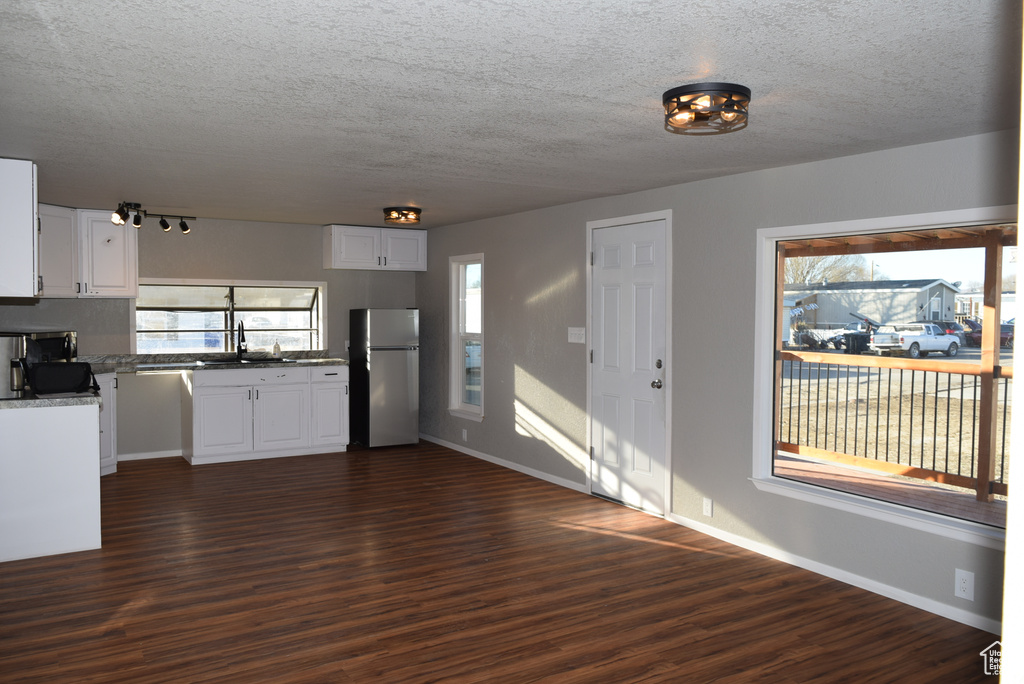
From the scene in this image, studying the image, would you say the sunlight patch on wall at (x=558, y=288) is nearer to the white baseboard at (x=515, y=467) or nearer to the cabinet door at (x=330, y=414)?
the white baseboard at (x=515, y=467)

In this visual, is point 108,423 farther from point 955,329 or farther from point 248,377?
point 955,329

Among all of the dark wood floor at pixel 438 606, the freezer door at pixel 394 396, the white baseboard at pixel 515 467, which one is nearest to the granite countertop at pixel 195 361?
the freezer door at pixel 394 396

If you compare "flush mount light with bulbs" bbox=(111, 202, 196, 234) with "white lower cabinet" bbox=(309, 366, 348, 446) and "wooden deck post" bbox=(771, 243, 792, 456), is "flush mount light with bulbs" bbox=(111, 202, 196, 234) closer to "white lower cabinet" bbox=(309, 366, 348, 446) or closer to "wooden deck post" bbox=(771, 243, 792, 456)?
"white lower cabinet" bbox=(309, 366, 348, 446)

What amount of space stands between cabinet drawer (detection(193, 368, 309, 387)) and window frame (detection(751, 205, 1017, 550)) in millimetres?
4397

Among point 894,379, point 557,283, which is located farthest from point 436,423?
point 894,379

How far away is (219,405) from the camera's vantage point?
661 centimetres

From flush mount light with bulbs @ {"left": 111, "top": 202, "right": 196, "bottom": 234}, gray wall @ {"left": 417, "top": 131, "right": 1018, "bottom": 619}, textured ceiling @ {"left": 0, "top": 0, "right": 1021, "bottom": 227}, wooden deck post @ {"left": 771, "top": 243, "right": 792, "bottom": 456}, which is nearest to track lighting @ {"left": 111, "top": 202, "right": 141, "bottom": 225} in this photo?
flush mount light with bulbs @ {"left": 111, "top": 202, "right": 196, "bottom": 234}

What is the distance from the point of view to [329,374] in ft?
23.5

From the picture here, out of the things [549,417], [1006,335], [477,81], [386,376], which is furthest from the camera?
[386,376]

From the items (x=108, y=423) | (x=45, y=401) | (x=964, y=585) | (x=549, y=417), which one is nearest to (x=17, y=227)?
(x=45, y=401)

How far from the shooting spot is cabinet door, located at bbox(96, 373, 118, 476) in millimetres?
6090

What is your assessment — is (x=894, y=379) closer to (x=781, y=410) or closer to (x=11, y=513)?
(x=781, y=410)

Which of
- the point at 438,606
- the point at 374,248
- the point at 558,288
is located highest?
the point at 374,248

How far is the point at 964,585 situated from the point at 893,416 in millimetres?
849
